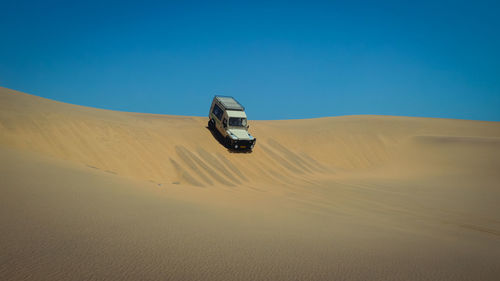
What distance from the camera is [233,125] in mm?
19984

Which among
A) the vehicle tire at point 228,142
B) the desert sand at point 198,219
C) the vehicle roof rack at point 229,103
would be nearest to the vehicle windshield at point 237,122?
the vehicle roof rack at point 229,103

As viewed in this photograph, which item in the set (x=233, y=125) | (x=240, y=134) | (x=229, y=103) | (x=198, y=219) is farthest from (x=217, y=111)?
(x=198, y=219)

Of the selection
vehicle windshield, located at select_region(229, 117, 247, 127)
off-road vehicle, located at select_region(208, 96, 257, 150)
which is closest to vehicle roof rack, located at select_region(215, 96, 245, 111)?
Answer: off-road vehicle, located at select_region(208, 96, 257, 150)

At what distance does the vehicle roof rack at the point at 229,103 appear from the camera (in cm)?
2033

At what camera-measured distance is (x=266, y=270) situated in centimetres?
325

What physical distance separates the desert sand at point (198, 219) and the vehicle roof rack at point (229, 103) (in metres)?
4.02

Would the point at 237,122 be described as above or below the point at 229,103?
below

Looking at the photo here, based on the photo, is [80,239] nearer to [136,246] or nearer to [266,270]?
[136,246]

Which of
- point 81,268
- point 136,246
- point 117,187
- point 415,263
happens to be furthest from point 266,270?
point 117,187

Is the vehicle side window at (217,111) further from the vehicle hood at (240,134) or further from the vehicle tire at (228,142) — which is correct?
the vehicle tire at (228,142)

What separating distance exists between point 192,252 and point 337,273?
1774 mm

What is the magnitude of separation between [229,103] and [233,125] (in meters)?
1.94

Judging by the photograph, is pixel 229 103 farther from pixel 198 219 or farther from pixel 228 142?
pixel 198 219

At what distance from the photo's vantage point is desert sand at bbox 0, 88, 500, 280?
3156 millimetres
